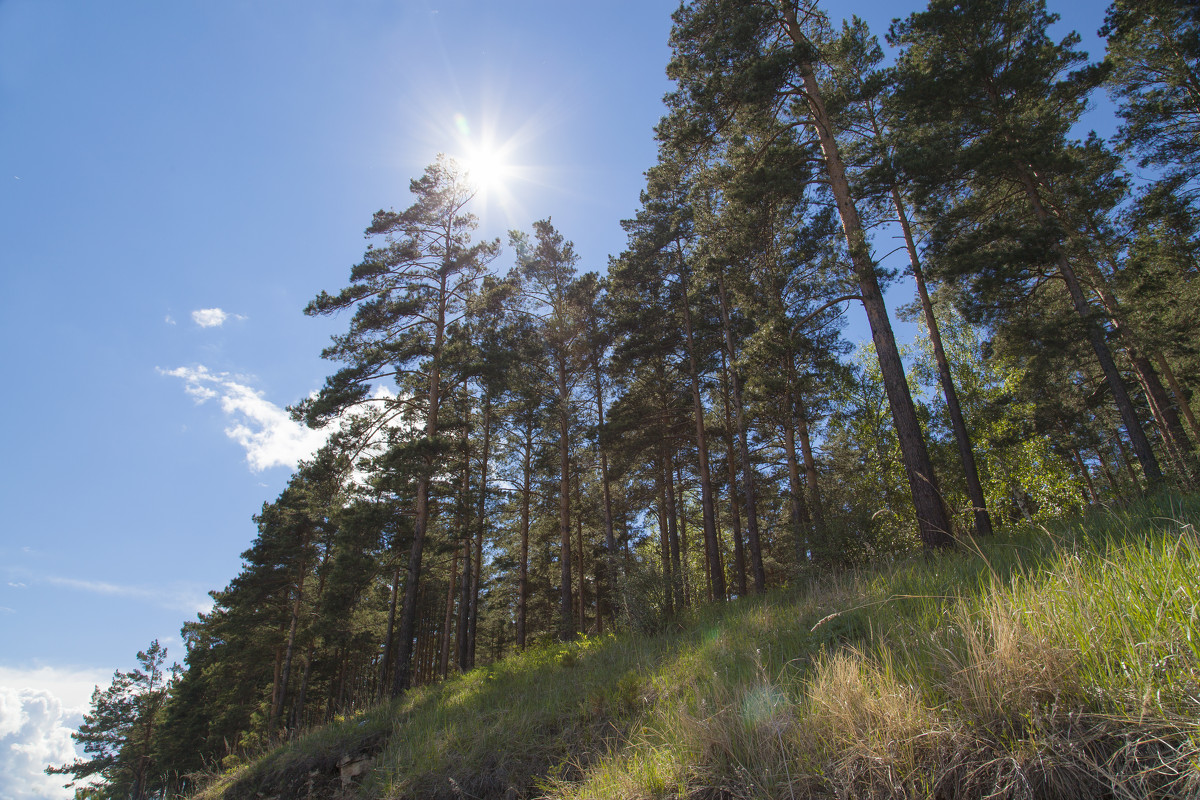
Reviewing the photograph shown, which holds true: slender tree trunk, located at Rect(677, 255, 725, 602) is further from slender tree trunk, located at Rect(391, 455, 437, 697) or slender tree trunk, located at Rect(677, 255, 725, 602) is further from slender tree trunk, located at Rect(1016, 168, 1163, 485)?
slender tree trunk, located at Rect(1016, 168, 1163, 485)

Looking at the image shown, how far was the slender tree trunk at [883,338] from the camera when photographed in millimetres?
7762

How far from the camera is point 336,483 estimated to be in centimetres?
1527

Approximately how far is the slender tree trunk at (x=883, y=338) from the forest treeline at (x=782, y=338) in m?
0.06

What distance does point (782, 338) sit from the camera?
1112cm

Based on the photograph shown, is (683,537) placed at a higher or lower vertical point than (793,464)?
lower

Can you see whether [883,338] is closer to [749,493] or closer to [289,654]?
[749,493]

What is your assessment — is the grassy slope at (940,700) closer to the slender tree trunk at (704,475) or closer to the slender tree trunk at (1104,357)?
the slender tree trunk at (1104,357)

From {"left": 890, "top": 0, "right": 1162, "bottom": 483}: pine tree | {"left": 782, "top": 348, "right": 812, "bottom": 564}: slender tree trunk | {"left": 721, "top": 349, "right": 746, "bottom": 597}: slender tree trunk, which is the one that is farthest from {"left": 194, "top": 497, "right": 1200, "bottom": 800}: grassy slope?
{"left": 721, "top": 349, "right": 746, "bottom": 597}: slender tree trunk

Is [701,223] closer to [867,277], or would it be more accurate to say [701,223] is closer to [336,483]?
[867,277]

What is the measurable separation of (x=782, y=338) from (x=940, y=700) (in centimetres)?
938

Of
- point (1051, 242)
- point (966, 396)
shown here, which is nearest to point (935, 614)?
point (1051, 242)

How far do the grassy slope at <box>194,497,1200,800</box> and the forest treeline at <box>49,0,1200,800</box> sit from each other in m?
1.66

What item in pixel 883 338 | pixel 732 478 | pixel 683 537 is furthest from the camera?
pixel 683 537

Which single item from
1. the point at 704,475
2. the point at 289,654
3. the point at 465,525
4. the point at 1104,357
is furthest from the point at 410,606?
the point at 1104,357
